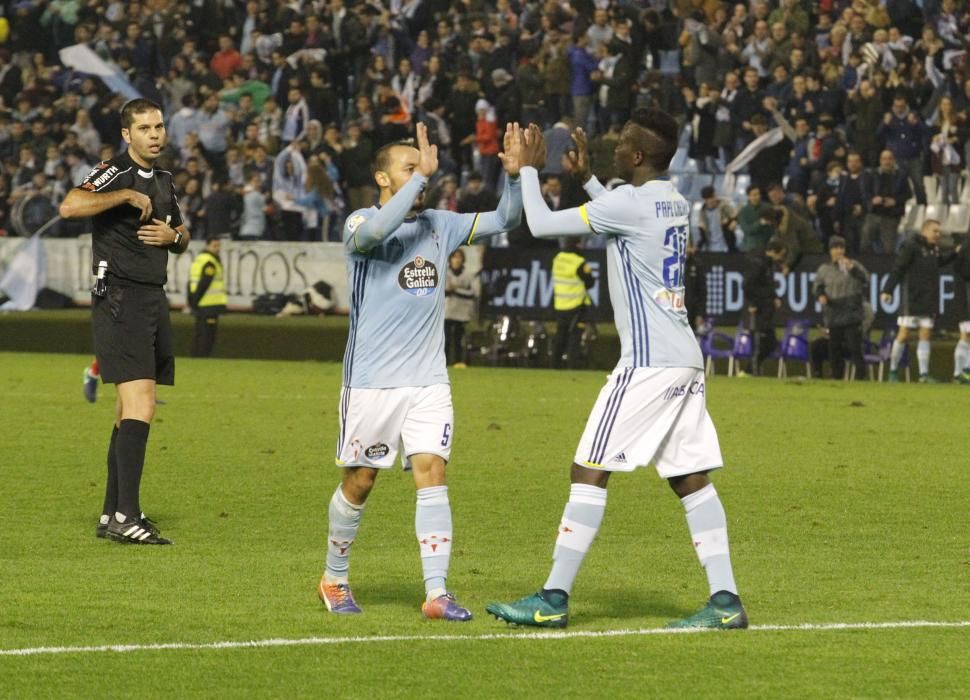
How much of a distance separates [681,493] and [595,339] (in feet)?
66.3

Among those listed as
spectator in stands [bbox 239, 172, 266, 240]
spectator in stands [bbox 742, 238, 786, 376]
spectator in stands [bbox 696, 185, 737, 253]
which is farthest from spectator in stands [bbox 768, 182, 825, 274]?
spectator in stands [bbox 239, 172, 266, 240]

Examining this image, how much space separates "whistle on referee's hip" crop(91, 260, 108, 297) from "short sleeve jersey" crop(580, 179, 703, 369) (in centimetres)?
366

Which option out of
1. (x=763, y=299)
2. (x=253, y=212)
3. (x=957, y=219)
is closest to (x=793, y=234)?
(x=763, y=299)

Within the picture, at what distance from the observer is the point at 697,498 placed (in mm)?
7496

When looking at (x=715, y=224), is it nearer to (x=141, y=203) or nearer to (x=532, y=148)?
(x=141, y=203)

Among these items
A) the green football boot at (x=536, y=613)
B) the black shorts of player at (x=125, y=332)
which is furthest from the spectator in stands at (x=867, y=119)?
the green football boot at (x=536, y=613)

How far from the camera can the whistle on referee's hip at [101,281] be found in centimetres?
1025

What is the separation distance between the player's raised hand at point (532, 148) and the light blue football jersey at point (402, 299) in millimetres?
212

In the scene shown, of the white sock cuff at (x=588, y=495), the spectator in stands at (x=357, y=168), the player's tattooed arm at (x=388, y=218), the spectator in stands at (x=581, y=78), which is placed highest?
the spectator in stands at (x=581, y=78)

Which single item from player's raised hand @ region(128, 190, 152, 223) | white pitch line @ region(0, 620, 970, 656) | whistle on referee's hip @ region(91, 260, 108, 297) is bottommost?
white pitch line @ region(0, 620, 970, 656)

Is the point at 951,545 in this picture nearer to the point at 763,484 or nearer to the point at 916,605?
the point at 916,605

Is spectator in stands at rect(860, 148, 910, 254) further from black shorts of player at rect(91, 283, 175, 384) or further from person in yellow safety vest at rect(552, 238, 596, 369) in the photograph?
black shorts of player at rect(91, 283, 175, 384)

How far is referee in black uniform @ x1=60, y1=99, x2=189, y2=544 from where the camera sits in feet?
33.2

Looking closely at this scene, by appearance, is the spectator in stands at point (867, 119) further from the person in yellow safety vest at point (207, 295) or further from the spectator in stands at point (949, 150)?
the person in yellow safety vest at point (207, 295)
